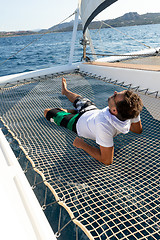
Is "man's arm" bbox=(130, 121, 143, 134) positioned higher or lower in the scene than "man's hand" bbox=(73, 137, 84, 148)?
higher

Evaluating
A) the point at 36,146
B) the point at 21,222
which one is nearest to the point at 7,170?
the point at 21,222

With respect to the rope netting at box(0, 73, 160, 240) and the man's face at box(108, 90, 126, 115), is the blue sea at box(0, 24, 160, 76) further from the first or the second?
the man's face at box(108, 90, 126, 115)

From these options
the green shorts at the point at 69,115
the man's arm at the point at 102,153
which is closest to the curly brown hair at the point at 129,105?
the man's arm at the point at 102,153

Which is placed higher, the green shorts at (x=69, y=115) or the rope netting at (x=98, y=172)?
the green shorts at (x=69, y=115)

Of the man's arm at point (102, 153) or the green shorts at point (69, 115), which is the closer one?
the man's arm at point (102, 153)

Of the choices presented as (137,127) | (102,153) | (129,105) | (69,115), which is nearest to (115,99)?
(129,105)

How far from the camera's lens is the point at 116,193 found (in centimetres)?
143

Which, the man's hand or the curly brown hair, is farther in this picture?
the man's hand

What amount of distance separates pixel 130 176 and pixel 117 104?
1.91 feet

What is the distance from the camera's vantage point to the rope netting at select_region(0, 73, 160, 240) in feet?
4.30

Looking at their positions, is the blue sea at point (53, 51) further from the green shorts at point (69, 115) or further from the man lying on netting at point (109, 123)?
the man lying on netting at point (109, 123)

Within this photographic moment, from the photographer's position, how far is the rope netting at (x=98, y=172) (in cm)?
131

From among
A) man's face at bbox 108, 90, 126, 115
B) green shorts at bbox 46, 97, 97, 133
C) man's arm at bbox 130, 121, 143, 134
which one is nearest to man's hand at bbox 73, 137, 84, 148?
green shorts at bbox 46, 97, 97, 133

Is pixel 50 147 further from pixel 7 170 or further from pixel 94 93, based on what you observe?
pixel 94 93
